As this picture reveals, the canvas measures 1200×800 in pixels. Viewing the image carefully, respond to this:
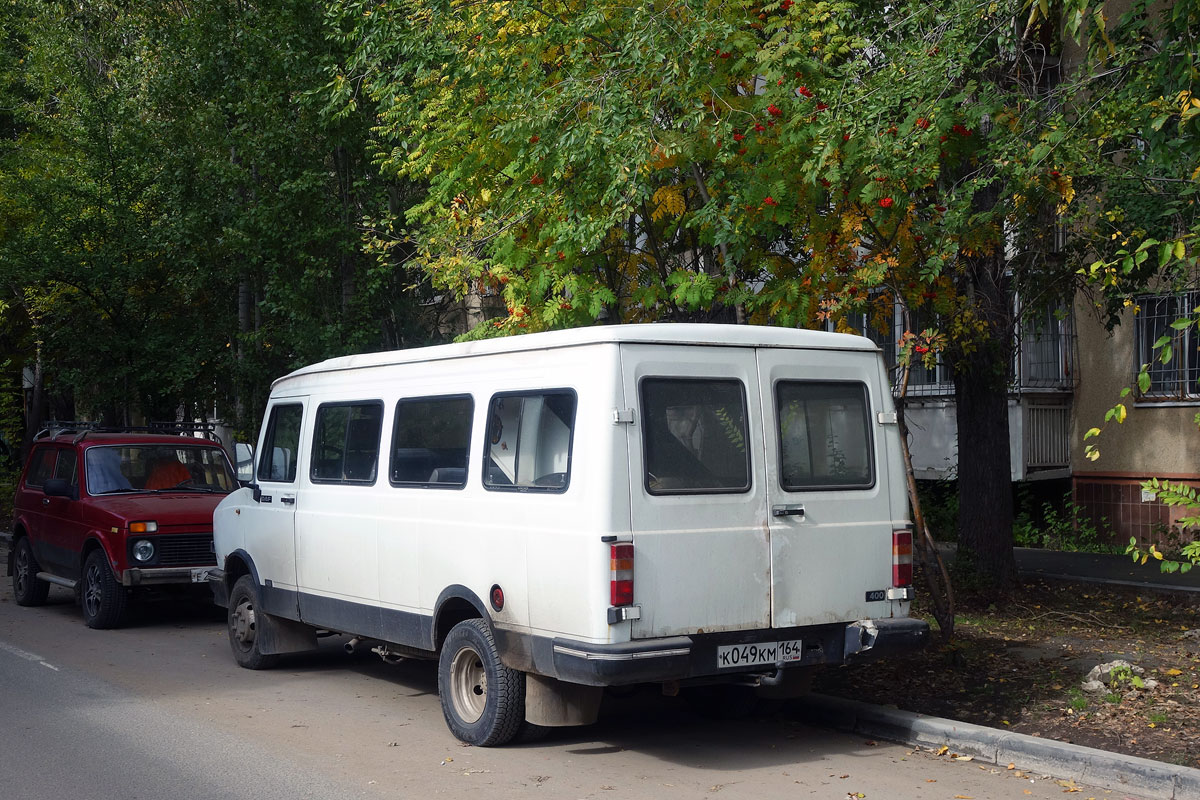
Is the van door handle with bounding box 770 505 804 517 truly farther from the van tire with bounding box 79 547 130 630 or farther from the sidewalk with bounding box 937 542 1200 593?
the van tire with bounding box 79 547 130 630

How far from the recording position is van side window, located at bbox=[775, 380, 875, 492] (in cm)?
717

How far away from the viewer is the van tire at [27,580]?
14.6 m

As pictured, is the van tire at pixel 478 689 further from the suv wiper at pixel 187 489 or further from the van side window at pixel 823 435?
the suv wiper at pixel 187 489

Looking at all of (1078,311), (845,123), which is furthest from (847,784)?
(1078,311)

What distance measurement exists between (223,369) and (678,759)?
43.1 ft

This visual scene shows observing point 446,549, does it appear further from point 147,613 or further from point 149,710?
point 147,613

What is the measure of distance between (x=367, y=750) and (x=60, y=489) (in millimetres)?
7553

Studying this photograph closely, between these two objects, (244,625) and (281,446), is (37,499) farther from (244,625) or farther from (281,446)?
(281,446)

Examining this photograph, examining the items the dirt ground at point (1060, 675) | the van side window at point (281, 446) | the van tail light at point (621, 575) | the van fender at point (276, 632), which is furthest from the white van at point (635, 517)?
the van fender at point (276, 632)

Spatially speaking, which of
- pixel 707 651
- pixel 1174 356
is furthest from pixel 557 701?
pixel 1174 356

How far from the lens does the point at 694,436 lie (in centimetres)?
685

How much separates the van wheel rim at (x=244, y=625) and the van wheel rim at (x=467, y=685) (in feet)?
10.8

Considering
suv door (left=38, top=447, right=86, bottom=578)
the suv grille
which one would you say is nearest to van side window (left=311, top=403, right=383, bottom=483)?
the suv grille

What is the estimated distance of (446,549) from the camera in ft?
25.2
